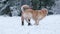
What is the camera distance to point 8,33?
6293 mm

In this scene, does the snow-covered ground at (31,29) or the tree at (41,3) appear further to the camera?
the tree at (41,3)

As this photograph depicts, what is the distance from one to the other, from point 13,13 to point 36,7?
1766 millimetres

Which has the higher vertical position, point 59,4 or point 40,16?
point 40,16

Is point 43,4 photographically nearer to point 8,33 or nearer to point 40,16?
point 40,16

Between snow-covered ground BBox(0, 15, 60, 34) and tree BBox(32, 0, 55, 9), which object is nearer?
snow-covered ground BBox(0, 15, 60, 34)

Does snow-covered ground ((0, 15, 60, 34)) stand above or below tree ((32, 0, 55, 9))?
above

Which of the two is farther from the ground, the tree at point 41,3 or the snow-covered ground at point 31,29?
the snow-covered ground at point 31,29

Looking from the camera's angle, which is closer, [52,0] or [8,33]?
[8,33]

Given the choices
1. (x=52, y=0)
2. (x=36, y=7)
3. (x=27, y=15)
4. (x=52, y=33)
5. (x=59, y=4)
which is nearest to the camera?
(x=52, y=33)

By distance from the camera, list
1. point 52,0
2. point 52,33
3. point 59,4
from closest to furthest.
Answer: point 52,33, point 52,0, point 59,4

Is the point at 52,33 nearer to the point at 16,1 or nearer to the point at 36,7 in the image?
the point at 36,7

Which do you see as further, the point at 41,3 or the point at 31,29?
the point at 41,3

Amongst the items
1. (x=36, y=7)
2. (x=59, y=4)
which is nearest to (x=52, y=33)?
(x=36, y=7)

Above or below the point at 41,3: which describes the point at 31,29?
above
